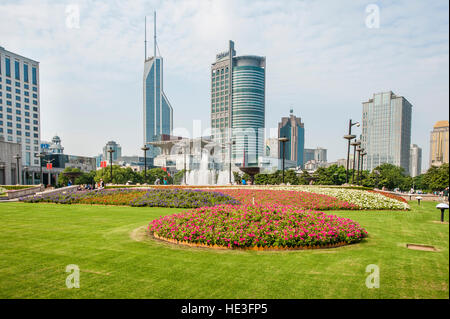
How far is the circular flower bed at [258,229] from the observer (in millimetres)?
6910

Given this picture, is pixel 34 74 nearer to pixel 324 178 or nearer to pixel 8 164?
pixel 8 164

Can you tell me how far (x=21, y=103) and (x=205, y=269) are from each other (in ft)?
328

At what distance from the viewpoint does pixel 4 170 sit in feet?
169

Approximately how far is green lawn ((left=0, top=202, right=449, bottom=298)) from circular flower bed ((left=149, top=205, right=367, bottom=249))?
379 mm

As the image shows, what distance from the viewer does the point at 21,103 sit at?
8319 centimetres

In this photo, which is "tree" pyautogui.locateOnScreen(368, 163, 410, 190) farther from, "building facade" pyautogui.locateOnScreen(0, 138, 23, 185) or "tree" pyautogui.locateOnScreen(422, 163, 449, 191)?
"building facade" pyautogui.locateOnScreen(0, 138, 23, 185)

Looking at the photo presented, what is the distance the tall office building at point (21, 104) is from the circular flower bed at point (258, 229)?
86.6 metres

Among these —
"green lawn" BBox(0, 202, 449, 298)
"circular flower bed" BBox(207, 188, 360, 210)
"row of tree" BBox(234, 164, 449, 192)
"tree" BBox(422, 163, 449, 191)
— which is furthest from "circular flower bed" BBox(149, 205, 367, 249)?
"row of tree" BBox(234, 164, 449, 192)

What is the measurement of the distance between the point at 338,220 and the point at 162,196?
12035 millimetres

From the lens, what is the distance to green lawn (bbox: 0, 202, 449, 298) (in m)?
4.35

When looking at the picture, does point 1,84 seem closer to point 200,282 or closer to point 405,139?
point 200,282

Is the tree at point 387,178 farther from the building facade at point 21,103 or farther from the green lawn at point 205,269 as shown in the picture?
the building facade at point 21,103

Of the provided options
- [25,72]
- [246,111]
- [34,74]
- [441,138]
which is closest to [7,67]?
[25,72]

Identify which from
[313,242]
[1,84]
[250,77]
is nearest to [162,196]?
[313,242]
